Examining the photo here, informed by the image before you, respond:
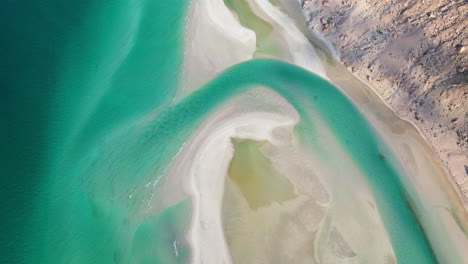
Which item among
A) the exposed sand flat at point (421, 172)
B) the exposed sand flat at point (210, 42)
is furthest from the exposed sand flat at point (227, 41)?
the exposed sand flat at point (421, 172)

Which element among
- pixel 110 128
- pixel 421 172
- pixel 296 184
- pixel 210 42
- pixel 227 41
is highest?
pixel 210 42

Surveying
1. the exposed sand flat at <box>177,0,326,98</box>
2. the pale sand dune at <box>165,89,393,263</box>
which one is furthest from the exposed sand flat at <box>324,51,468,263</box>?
the exposed sand flat at <box>177,0,326,98</box>

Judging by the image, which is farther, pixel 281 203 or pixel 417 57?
pixel 417 57

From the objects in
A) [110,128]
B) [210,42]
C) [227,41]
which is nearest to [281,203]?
[110,128]

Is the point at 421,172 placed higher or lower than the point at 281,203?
lower

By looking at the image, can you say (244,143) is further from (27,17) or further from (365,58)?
(27,17)

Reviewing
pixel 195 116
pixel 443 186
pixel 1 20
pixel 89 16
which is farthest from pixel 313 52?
pixel 1 20

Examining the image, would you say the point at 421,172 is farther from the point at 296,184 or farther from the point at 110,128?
the point at 110,128

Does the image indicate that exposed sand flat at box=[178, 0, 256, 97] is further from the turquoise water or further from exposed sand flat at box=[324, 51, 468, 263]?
exposed sand flat at box=[324, 51, 468, 263]
